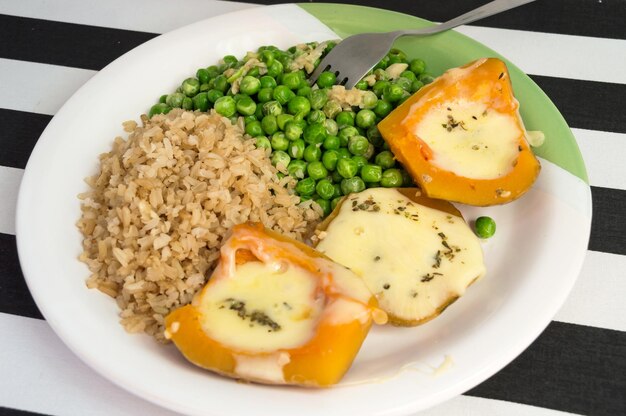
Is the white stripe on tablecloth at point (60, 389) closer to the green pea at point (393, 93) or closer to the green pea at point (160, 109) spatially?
the green pea at point (160, 109)

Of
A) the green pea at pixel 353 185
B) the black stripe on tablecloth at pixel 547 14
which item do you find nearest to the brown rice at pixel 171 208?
the green pea at pixel 353 185

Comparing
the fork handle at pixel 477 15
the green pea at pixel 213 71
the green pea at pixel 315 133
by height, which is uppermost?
the fork handle at pixel 477 15

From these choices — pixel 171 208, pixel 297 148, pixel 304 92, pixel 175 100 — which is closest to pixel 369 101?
pixel 304 92

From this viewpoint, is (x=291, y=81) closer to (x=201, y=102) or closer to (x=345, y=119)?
(x=345, y=119)

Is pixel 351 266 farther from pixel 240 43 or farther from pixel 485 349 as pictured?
pixel 240 43

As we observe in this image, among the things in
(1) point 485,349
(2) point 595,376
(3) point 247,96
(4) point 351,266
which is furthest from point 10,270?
(2) point 595,376

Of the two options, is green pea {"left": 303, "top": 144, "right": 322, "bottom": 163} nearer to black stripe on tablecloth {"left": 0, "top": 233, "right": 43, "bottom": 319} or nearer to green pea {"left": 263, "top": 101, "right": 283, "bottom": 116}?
green pea {"left": 263, "top": 101, "right": 283, "bottom": 116}
